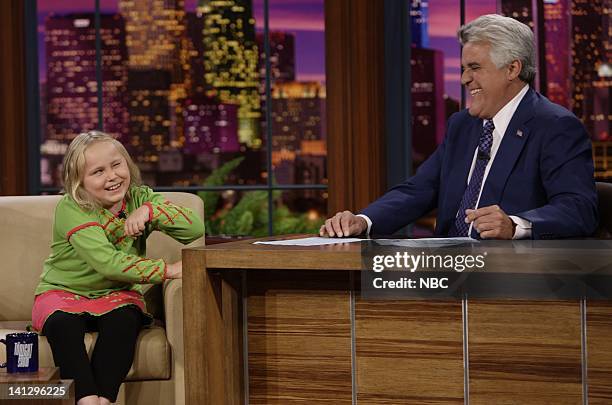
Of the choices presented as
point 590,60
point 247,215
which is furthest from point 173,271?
point 590,60

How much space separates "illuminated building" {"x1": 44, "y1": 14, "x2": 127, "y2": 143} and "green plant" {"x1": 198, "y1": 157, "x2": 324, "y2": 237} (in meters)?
0.58

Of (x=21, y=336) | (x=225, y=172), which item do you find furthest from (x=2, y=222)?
(x=225, y=172)

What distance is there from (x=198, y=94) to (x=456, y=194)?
7.70ft

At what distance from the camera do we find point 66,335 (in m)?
2.87

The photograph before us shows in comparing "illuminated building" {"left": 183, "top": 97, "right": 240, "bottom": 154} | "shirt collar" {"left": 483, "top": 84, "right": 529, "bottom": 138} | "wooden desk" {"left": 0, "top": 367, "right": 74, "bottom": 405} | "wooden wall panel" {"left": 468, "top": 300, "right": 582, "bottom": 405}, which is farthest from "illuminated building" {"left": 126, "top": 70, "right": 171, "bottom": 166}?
"wooden wall panel" {"left": 468, "top": 300, "right": 582, "bottom": 405}

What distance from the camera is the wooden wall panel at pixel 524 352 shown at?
2150 millimetres

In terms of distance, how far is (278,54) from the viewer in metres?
4.92

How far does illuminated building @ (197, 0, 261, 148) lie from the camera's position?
16.2ft

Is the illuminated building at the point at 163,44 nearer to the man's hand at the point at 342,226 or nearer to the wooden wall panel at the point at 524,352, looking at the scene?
the man's hand at the point at 342,226

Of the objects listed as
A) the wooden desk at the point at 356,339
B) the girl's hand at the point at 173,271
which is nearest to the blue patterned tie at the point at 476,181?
the wooden desk at the point at 356,339

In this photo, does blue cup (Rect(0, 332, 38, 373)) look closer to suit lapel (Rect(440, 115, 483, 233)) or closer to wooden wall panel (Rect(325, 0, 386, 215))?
suit lapel (Rect(440, 115, 483, 233))

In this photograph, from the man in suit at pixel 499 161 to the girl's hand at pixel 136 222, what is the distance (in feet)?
1.95

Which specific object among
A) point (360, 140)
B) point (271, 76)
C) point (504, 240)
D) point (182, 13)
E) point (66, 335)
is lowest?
point (66, 335)

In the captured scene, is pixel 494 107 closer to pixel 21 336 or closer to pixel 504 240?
pixel 504 240
